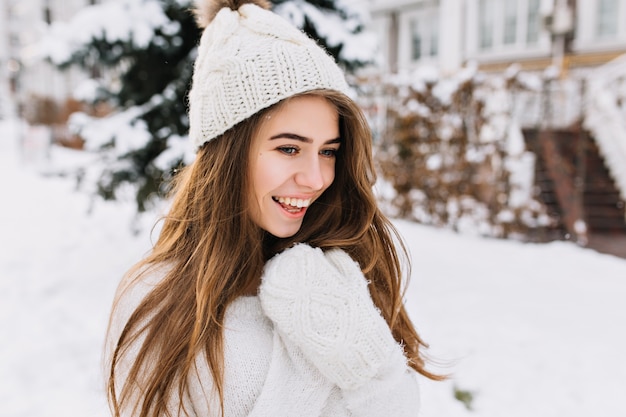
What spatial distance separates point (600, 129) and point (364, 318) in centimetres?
790

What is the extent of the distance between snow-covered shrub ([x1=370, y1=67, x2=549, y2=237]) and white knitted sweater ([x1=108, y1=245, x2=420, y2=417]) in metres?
5.43

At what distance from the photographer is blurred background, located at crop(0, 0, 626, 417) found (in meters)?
3.35

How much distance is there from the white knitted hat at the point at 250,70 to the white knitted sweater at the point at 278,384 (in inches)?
17.9

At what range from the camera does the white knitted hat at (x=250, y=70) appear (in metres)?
1.32

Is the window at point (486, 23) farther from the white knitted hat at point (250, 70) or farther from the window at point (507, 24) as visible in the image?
the white knitted hat at point (250, 70)

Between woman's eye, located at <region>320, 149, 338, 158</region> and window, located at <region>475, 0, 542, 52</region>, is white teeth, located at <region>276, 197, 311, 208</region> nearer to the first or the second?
woman's eye, located at <region>320, 149, 338, 158</region>

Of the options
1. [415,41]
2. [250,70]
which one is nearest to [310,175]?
[250,70]

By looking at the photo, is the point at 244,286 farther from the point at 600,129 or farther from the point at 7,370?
the point at 600,129

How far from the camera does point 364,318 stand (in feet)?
4.30

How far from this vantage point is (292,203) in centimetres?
146

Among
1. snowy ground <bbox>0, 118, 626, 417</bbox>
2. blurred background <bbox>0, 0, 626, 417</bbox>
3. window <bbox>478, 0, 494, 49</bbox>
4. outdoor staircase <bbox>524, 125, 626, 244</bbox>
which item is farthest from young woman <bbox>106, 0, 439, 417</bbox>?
window <bbox>478, 0, 494, 49</bbox>

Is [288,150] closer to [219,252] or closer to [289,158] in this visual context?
[289,158]

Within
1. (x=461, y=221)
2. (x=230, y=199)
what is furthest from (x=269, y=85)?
(x=461, y=221)

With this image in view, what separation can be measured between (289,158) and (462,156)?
5868 millimetres
